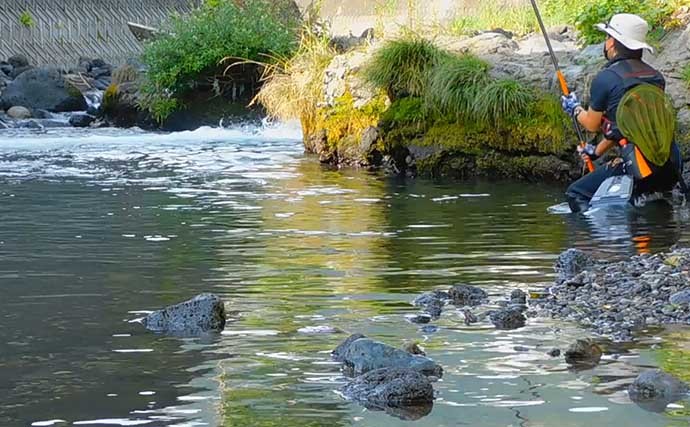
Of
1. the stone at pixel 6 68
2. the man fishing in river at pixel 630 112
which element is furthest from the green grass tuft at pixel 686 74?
the stone at pixel 6 68

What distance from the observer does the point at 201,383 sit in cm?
643

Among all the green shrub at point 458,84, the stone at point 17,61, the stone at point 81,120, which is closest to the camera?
the green shrub at point 458,84

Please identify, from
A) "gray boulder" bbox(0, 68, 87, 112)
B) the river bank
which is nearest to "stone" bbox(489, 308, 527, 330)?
the river bank

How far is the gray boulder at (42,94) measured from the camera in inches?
1216

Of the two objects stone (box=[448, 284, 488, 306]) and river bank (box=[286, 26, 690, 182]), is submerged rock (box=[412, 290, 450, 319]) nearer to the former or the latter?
stone (box=[448, 284, 488, 306])

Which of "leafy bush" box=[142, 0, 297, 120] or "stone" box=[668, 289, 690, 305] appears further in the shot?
"leafy bush" box=[142, 0, 297, 120]

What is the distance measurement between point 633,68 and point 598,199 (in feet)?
4.05

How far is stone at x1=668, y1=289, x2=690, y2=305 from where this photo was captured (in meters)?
7.87

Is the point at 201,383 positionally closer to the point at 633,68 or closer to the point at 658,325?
the point at 658,325

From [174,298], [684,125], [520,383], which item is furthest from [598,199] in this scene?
[520,383]

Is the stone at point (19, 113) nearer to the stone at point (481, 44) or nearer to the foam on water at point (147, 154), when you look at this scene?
the foam on water at point (147, 154)

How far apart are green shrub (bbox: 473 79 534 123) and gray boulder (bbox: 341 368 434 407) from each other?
1044cm

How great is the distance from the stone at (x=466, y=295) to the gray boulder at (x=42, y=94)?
2359 cm

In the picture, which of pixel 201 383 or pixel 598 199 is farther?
pixel 598 199
